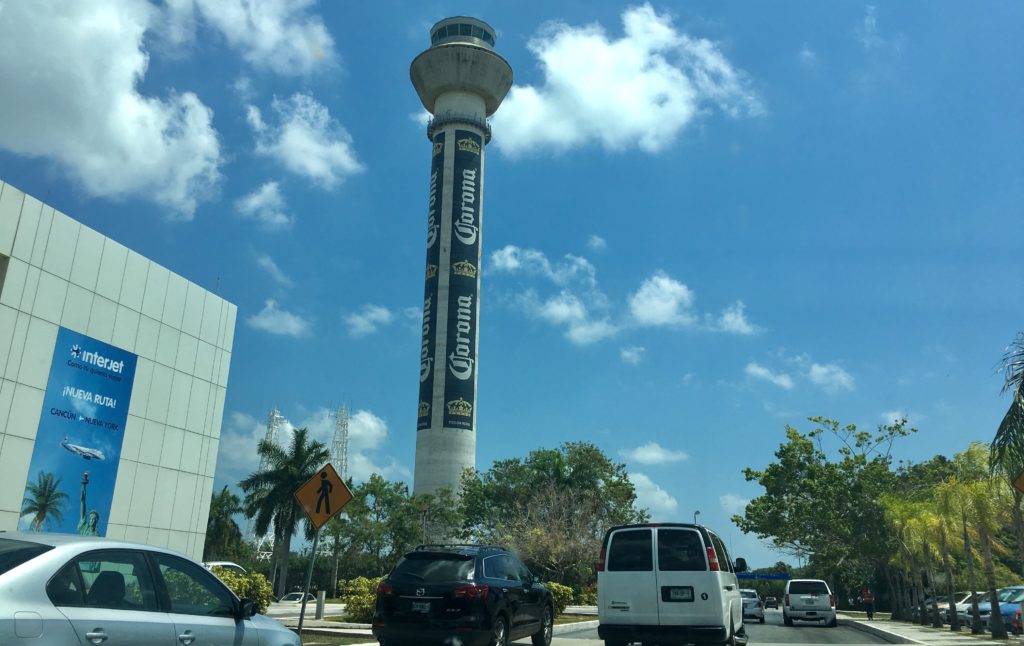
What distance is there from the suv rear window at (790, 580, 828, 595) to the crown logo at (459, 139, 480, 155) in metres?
55.2

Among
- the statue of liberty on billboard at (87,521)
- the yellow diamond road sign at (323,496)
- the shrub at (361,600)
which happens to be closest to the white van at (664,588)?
the yellow diamond road sign at (323,496)

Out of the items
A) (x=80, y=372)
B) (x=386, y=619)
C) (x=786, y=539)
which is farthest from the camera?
(x=786, y=539)

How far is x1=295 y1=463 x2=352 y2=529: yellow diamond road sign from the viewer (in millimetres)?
12906

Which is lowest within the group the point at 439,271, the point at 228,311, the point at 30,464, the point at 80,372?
the point at 30,464

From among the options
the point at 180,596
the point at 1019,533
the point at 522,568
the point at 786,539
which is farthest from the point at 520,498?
the point at 180,596

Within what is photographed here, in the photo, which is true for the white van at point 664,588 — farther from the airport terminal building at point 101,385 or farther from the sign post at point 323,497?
the airport terminal building at point 101,385

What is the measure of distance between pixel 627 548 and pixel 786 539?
38.3 m

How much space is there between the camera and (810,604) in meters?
28.2

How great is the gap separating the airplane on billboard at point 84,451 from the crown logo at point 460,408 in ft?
140

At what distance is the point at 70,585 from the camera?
5203 mm

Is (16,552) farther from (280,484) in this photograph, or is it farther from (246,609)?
(280,484)

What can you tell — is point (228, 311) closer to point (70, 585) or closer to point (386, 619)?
point (386, 619)

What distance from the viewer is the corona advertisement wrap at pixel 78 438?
25000mm

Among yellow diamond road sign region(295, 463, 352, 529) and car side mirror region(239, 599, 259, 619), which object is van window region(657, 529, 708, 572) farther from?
car side mirror region(239, 599, 259, 619)
